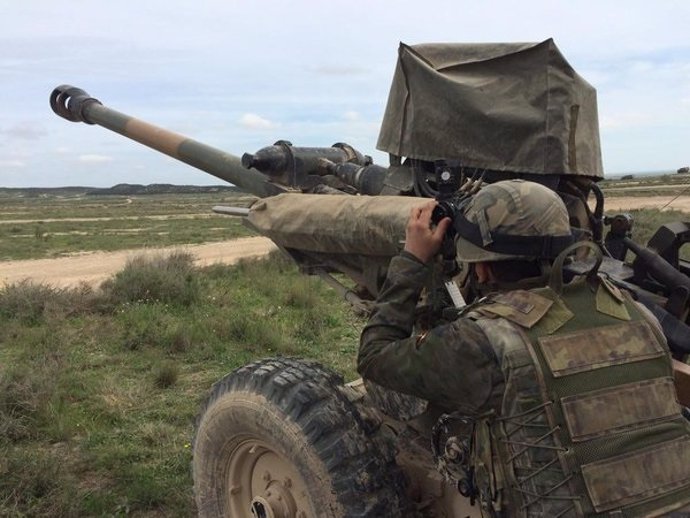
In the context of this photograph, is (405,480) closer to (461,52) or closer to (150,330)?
(461,52)

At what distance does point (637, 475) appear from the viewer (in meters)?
2.06

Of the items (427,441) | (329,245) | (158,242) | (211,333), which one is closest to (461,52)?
(329,245)

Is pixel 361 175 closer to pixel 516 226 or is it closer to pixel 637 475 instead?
pixel 516 226

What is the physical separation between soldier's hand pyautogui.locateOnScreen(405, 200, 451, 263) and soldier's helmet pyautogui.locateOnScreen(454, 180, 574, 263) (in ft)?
0.42

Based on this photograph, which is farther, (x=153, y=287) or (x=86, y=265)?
(x=86, y=265)

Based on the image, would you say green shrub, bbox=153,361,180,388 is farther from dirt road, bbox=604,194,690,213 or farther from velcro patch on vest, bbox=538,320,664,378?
dirt road, bbox=604,194,690,213

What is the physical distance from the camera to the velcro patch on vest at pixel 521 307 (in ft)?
6.84

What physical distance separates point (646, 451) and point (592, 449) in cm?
17

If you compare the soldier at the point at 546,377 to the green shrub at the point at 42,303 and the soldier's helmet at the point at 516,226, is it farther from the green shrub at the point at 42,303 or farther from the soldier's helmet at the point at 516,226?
the green shrub at the point at 42,303

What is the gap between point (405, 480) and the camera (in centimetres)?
278

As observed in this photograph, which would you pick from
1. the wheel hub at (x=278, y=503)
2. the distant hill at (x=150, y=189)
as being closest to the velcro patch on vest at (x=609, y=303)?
the wheel hub at (x=278, y=503)

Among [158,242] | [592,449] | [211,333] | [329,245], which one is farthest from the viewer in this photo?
[158,242]

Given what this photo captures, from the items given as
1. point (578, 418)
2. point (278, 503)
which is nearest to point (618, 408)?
point (578, 418)

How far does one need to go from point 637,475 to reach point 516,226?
0.79 meters
